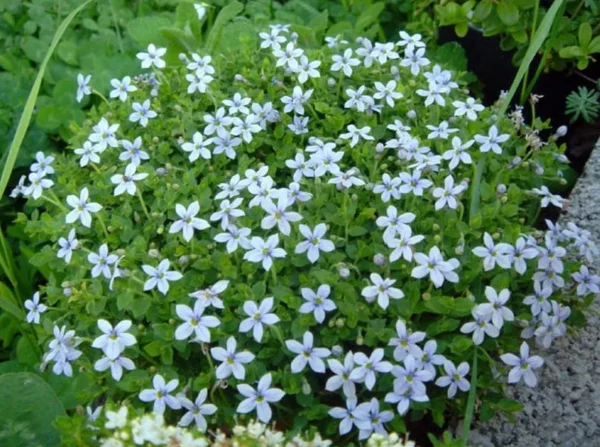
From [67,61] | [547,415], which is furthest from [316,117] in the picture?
[67,61]

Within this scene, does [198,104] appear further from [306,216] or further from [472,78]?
[472,78]

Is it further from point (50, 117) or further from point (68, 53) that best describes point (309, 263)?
point (68, 53)

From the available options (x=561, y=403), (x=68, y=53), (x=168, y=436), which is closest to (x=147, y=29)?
(x=68, y=53)

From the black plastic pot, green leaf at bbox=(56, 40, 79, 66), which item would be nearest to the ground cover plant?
the black plastic pot

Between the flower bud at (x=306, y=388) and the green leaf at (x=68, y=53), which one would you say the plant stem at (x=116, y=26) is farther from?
the flower bud at (x=306, y=388)

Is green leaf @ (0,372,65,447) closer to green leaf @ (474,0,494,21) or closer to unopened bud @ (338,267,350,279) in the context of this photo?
unopened bud @ (338,267,350,279)

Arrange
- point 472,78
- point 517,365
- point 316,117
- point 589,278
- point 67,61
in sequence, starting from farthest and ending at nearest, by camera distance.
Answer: point 67,61 < point 472,78 < point 316,117 < point 589,278 < point 517,365

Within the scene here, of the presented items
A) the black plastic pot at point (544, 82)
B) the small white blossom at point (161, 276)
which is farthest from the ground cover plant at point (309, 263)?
the black plastic pot at point (544, 82)

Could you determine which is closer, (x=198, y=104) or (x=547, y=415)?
(x=547, y=415)
